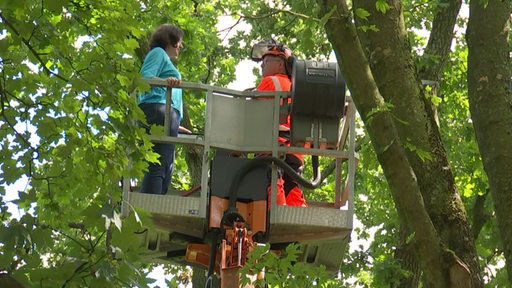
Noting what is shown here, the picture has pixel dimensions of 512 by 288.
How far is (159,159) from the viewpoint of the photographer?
864 centimetres

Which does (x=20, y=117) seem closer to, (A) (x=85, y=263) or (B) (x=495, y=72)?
(A) (x=85, y=263)

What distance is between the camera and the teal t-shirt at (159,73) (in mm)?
8719

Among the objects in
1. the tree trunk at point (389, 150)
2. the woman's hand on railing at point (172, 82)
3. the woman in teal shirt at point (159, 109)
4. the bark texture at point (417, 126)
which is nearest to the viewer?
the tree trunk at point (389, 150)

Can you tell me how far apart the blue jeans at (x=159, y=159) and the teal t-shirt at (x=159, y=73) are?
0.04m

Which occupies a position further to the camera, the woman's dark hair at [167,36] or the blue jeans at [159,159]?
the woman's dark hair at [167,36]

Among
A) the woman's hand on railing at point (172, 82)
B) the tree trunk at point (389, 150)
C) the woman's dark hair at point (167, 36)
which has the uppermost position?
the woman's dark hair at point (167, 36)

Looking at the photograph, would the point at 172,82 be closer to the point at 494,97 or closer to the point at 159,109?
the point at 159,109

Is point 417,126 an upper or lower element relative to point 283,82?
lower

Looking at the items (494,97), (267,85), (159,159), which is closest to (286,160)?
(267,85)

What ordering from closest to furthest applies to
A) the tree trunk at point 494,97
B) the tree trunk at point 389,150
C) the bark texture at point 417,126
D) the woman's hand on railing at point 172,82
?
the tree trunk at point 389,150 → the bark texture at point 417,126 → the tree trunk at point 494,97 → the woman's hand on railing at point 172,82

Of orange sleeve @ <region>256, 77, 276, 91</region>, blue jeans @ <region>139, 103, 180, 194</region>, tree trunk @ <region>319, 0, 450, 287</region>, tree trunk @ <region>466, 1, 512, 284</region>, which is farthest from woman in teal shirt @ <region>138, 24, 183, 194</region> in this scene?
tree trunk @ <region>319, 0, 450, 287</region>

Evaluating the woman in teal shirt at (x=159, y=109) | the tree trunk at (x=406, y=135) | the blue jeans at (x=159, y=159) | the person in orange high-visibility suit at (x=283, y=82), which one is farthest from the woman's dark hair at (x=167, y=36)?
the tree trunk at (x=406, y=135)

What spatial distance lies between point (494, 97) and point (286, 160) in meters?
2.58

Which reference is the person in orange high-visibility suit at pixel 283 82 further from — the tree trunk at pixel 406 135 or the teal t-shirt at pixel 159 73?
the tree trunk at pixel 406 135
